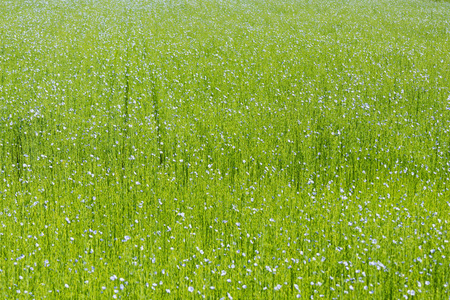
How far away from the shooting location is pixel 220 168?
7938 millimetres

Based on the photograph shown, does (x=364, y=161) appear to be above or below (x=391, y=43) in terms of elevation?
below

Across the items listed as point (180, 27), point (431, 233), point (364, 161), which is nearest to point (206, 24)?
point (180, 27)

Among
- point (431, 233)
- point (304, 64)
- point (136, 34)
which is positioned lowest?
point (431, 233)

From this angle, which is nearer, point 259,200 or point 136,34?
point 259,200

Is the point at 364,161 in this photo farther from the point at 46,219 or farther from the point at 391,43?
the point at 391,43

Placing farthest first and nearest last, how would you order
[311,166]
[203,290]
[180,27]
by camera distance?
[180,27] < [311,166] < [203,290]

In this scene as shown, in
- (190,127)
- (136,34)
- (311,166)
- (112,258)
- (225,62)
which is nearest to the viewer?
(112,258)

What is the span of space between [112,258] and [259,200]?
8.21 ft

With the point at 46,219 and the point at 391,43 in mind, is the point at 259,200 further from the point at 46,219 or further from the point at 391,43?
the point at 391,43

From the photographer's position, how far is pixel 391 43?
57.0 ft

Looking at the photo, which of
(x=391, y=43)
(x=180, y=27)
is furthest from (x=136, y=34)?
(x=391, y=43)

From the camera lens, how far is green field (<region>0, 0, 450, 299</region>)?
504cm

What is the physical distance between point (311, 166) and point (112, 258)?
4257mm

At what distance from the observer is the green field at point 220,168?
16.5ft
